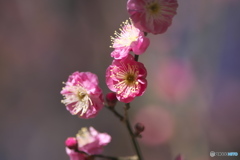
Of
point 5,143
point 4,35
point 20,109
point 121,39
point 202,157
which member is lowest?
point 202,157

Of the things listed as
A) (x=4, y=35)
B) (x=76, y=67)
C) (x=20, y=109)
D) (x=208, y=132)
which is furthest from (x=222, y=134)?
(x=4, y=35)

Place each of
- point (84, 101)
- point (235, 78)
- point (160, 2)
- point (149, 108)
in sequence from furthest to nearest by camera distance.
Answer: point (149, 108) → point (235, 78) → point (84, 101) → point (160, 2)

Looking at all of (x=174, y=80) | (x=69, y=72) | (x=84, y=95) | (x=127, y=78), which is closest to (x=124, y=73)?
(x=127, y=78)

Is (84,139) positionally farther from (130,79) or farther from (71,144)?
(130,79)

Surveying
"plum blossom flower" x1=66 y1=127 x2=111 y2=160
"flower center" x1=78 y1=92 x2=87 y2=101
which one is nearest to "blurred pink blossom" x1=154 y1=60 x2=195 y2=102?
"plum blossom flower" x1=66 y1=127 x2=111 y2=160

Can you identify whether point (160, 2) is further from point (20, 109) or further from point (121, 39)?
point (20, 109)

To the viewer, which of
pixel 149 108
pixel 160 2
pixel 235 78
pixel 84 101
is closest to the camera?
pixel 160 2
